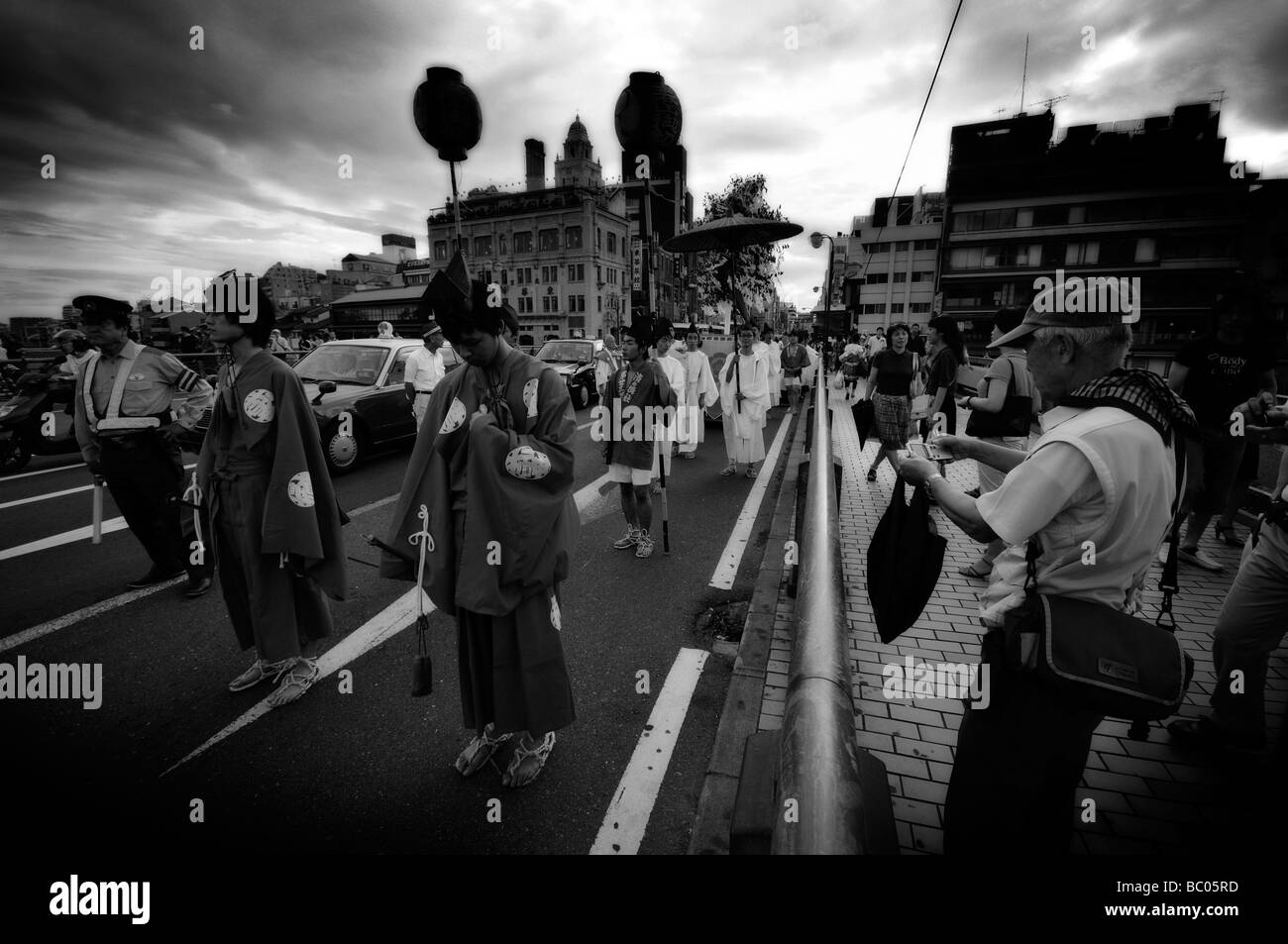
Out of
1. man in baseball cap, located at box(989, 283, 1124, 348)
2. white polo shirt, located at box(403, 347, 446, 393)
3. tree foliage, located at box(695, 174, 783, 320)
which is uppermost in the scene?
tree foliage, located at box(695, 174, 783, 320)

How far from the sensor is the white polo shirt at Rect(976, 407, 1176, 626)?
1440 millimetres

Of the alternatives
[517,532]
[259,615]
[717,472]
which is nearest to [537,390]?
[517,532]

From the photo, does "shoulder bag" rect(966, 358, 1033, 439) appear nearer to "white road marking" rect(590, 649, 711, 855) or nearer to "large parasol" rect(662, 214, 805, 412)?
"white road marking" rect(590, 649, 711, 855)

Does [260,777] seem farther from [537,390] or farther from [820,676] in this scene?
[820,676]

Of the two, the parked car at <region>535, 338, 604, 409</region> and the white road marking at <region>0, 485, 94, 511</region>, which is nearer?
the white road marking at <region>0, 485, 94, 511</region>

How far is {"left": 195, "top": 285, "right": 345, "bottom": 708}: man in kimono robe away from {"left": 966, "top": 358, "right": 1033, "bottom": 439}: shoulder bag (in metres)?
4.70

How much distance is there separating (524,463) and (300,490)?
1.56 metres

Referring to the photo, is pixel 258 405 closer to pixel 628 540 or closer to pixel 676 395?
pixel 628 540

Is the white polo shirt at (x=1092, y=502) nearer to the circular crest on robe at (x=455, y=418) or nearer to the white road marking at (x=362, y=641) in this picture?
the circular crest on robe at (x=455, y=418)

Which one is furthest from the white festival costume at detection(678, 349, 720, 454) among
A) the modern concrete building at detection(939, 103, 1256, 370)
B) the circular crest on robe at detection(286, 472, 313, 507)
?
the modern concrete building at detection(939, 103, 1256, 370)

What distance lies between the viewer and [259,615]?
3109 millimetres

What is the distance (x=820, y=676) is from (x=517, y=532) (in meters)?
1.31

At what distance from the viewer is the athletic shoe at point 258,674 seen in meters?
3.24

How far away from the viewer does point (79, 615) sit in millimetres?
4008
